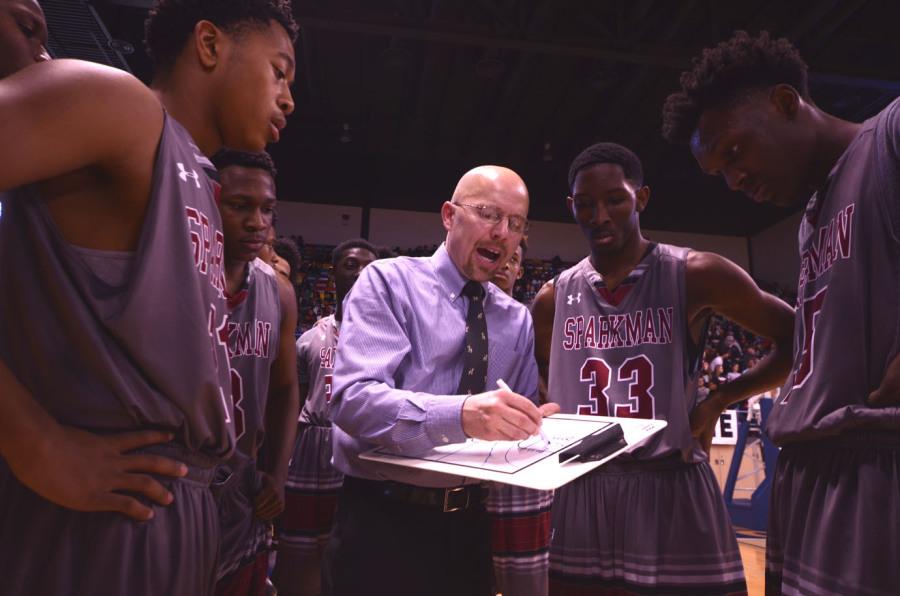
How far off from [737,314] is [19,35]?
2.46m

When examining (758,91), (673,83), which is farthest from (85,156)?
(673,83)

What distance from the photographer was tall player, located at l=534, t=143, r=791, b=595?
221cm

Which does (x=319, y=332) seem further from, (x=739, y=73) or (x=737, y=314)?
(x=739, y=73)

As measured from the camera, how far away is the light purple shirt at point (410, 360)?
1525 mm

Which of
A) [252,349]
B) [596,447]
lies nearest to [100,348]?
[596,447]

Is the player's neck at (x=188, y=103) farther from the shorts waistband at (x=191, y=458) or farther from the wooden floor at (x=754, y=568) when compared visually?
the wooden floor at (x=754, y=568)

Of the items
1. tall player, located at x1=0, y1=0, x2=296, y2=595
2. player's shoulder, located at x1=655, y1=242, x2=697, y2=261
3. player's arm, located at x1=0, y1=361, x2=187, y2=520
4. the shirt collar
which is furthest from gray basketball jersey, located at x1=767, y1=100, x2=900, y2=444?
player's arm, located at x1=0, y1=361, x2=187, y2=520

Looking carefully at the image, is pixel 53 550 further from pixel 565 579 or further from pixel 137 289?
pixel 565 579

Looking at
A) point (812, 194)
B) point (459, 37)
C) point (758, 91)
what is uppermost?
point (459, 37)

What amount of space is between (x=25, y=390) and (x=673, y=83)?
35.9ft

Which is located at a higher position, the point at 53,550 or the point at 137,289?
the point at 137,289

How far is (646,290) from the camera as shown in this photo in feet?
8.13

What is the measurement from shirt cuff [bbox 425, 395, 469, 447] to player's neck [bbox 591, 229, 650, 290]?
1.32m

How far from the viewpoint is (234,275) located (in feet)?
8.83
